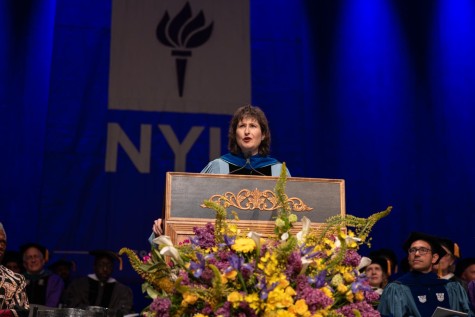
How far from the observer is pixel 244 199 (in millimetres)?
2547

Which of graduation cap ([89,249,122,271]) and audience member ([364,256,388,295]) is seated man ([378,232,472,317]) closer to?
audience member ([364,256,388,295])

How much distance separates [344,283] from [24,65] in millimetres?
5742

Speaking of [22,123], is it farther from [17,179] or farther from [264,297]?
[264,297]

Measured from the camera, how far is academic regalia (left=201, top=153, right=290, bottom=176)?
323 cm

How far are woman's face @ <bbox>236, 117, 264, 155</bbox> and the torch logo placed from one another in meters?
4.18

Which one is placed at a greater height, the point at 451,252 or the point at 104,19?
the point at 104,19

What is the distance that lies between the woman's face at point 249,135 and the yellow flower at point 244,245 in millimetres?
1276

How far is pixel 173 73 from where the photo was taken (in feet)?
24.3

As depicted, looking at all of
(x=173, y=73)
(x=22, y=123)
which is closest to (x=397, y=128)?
(x=173, y=73)

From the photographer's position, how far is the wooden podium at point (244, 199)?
2.49 metres

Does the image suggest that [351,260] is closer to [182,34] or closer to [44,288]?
[182,34]

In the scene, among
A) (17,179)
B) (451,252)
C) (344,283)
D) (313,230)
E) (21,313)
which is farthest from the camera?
(17,179)

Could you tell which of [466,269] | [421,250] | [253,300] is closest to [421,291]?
[421,250]

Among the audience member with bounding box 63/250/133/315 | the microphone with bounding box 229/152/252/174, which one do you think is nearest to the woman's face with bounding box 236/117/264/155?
the microphone with bounding box 229/152/252/174
